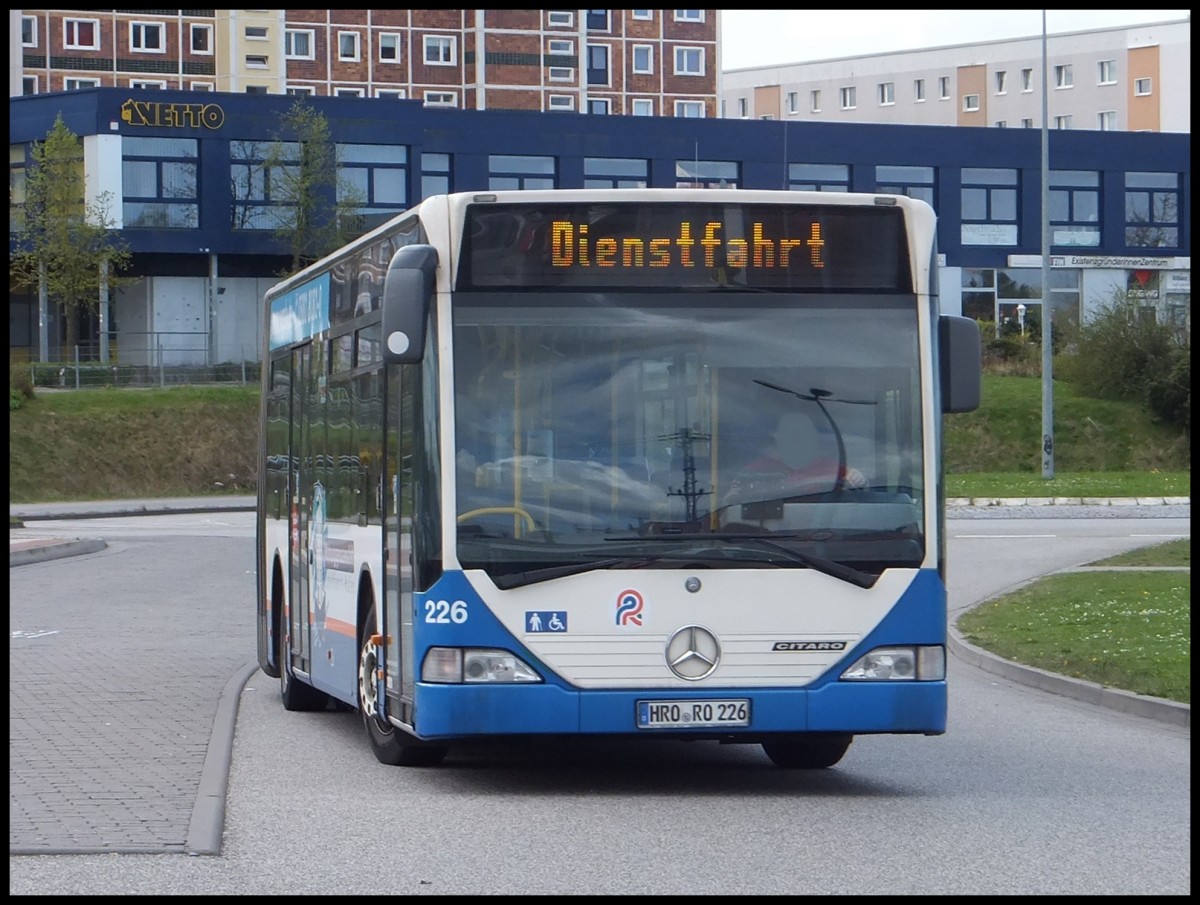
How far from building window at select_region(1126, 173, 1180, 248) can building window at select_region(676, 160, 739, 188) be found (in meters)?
16.4

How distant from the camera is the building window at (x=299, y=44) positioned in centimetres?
11119

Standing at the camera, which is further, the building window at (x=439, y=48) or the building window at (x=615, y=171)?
the building window at (x=439, y=48)

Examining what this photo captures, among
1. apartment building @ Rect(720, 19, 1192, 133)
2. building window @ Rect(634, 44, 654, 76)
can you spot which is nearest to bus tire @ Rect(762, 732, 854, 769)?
apartment building @ Rect(720, 19, 1192, 133)

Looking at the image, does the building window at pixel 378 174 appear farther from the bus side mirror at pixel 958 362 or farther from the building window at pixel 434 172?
the bus side mirror at pixel 958 362

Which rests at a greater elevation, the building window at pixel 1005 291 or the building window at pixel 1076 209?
the building window at pixel 1076 209

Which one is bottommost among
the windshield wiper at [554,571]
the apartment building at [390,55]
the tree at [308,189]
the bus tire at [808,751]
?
the bus tire at [808,751]

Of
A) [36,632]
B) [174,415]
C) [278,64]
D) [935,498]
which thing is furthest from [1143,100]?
[935,498]

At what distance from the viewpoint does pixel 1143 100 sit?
119m

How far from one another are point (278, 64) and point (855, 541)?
104772mm

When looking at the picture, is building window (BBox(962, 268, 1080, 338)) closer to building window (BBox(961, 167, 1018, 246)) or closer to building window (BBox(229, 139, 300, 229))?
building window (BBox(961, 167, 1018, 246))

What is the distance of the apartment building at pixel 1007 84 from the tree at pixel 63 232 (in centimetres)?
5143

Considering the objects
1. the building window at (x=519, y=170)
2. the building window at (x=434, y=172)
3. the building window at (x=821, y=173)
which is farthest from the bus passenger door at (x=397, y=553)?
the building window at (x=821, y=173)

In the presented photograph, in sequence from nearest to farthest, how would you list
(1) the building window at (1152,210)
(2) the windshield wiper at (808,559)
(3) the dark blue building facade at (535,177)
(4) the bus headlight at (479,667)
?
(4) the bus headlight at (479,667)
(2) the windshield wiper at (808,559)
(3) the dark blue building facade at (535,177)
(1) the building window at (1152,210)

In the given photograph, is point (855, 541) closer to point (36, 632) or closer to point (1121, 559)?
point (36, 632)
